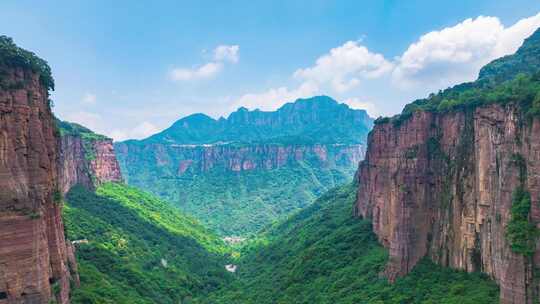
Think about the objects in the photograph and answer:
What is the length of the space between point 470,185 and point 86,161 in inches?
3911

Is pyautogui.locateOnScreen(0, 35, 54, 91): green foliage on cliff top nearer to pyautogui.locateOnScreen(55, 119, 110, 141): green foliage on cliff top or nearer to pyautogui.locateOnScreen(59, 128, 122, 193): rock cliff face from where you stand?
pyautogui.locateOnScreen(59, 128, 122, 193): rock cliff face

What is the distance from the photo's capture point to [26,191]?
3688cm

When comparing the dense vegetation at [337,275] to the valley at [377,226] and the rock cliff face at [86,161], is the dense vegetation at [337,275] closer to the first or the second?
the valley at [377,226]

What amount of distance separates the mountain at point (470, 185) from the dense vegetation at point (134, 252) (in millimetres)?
36360

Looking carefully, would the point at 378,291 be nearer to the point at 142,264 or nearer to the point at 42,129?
the point at 42,129

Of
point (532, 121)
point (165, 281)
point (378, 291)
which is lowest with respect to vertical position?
point (165, 281)

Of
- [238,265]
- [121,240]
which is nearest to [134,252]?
[121,240]

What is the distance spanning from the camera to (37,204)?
3828cm

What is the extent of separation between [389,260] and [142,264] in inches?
1849

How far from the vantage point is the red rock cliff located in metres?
34.2

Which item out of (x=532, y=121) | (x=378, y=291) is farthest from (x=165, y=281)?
(x=532, y=121)

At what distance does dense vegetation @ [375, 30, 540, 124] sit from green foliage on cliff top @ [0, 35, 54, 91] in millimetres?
42398

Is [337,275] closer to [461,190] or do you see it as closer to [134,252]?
[461,190]

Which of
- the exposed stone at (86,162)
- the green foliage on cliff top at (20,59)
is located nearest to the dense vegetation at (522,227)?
the green foliage on cliff top at (20,59)
